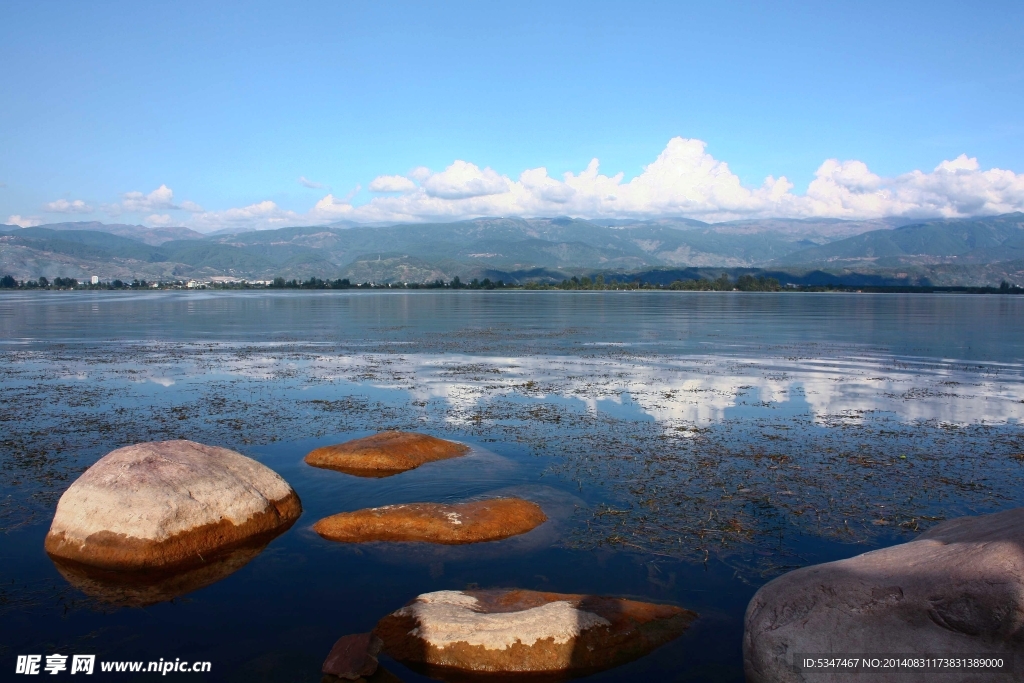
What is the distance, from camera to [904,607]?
8.36 m

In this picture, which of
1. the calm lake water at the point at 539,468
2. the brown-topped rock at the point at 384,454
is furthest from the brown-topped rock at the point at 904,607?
the brown-topped rock at the point at 384,454

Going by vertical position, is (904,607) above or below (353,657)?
above

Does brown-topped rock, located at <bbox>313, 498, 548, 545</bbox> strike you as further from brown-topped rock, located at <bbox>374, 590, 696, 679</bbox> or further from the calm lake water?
brown-topped rock, located at <bbox>374, 590, 696, 679</bbox>

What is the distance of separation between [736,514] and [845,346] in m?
41.4

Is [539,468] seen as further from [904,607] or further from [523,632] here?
[904,607]

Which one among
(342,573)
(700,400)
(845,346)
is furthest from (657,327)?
(342,573)

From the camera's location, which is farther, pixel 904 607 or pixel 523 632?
pixel 523 632

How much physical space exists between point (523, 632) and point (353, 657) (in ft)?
8.09

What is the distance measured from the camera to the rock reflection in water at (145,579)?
A: 1187 centimetres

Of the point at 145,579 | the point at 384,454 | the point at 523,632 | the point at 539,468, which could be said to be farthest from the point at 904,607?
the point at 384,454

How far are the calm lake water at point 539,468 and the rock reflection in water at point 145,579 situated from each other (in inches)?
7.6

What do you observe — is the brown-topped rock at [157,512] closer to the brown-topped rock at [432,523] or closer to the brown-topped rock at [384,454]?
the brown-topped rock at [432,523]

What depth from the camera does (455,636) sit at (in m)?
9.98

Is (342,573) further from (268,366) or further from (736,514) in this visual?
(268,366)
